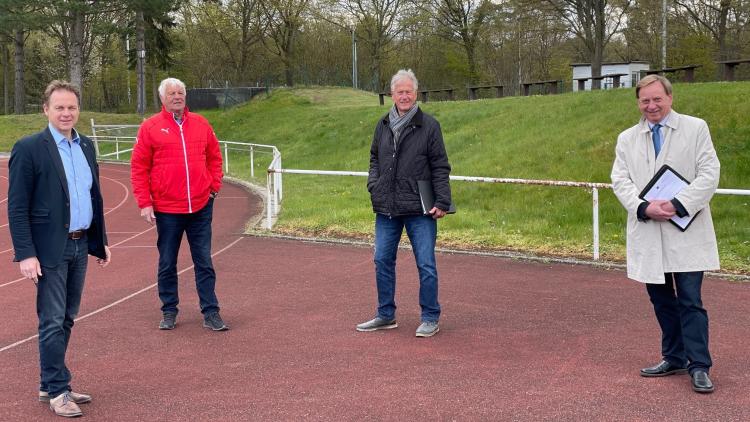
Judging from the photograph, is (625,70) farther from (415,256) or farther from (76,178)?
(76,178)

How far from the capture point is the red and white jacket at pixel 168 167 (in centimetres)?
608

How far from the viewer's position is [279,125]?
3450cm

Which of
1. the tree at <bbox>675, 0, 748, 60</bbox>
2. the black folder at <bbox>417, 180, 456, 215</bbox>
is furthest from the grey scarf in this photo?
the tree at <bbox>675, 0, 748, 60</bbox>

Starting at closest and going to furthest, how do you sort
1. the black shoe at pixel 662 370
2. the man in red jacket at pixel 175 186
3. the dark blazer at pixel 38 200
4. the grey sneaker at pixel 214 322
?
the dark blazer at pixel 38 200 < the black shoe at pixel 662 370 < the man in red jacket at pixel 175 186 < the grey sneaker at pixel 214 322

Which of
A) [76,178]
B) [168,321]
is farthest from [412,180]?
[76,178]

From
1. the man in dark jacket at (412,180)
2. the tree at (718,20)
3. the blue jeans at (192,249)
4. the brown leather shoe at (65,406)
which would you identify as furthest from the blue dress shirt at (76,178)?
the tree at (718,20)

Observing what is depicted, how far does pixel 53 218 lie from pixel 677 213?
3.59m

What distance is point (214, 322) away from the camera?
6.22 meters

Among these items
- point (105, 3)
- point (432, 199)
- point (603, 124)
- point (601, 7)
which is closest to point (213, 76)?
point (105, 3)

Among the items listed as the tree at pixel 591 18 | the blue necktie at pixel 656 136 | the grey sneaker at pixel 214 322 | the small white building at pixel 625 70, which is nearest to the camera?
the blue necktie at pixel 656 136

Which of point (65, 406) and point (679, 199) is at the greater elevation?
point (679, 199)

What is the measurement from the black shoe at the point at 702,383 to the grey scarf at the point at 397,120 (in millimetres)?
2676

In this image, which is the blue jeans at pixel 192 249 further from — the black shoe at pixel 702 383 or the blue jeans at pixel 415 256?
→ the black shoe at pixel 702 383

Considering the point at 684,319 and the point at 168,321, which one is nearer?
the point at 684,319
